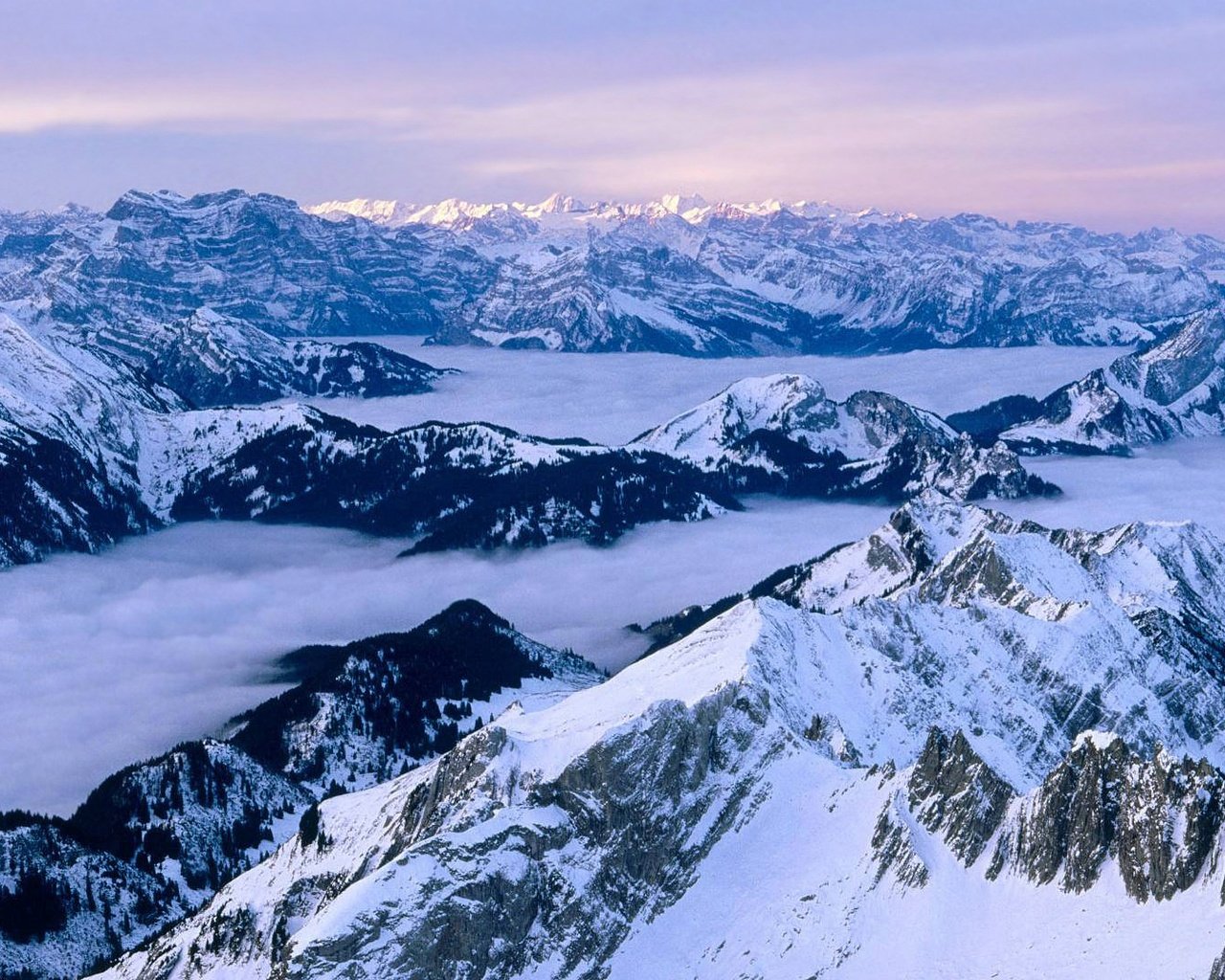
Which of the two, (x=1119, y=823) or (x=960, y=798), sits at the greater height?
(x=1119, y=823)

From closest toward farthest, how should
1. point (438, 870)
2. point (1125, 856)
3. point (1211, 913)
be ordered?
point (1211, 913) → point (1125, 856) → point (438, 870)

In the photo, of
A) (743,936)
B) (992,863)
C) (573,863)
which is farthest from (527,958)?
(992,863)

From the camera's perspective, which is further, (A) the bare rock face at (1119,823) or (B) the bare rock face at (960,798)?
(B) the bare rock face at (960,798)

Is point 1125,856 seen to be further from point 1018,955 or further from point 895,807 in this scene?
point 895,807

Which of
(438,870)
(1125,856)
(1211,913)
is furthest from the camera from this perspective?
(438,870)

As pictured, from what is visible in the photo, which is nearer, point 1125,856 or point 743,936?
point 1125,856

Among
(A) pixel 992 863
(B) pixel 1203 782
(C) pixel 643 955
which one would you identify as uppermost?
(B) pixel 1203 782

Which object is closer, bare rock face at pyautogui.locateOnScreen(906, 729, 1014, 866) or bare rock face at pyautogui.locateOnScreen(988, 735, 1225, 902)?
bare rock face at pyautogui.locateOnScreen(988, 735, 1225, 902)

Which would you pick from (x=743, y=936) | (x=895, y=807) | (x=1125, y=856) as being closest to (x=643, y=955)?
(x=743, y=936)

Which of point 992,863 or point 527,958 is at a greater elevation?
point 992,863

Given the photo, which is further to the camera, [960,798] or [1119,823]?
[960,798]
